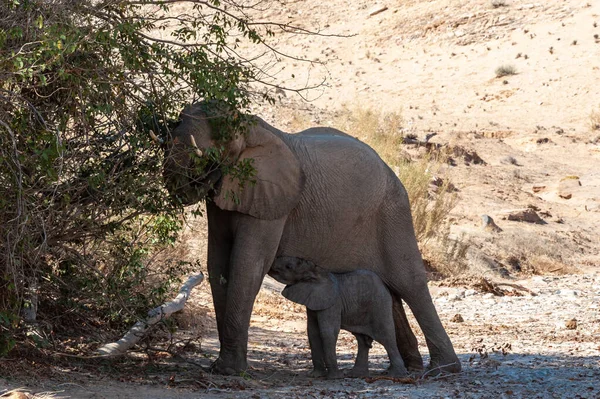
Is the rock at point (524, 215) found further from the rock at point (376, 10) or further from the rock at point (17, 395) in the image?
the rock at point (376, 10)

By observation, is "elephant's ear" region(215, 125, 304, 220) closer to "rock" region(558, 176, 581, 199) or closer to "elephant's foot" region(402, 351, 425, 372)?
"elephant's foot" region(402, 351, 425, 372)

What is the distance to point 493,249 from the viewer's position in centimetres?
1583

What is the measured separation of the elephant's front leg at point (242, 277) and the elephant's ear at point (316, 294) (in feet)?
1.13

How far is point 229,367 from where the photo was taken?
303 inches

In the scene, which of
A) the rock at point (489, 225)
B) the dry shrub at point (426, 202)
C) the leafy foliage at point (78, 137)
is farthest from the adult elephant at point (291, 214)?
the rock at point (489, 225)

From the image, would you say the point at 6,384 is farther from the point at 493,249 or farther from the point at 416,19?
the point at 416,19

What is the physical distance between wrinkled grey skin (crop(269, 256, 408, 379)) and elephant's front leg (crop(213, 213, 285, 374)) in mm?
322

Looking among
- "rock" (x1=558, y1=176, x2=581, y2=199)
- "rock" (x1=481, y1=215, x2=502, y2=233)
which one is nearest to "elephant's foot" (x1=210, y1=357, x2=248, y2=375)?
"rock" (x1=481, y1=215, x2=502, y2=233)

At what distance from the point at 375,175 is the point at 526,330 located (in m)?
3.60

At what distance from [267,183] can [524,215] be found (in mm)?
10753

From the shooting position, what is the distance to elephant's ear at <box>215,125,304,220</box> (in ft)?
24.8

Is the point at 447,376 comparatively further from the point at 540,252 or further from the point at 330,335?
the point at 540,252

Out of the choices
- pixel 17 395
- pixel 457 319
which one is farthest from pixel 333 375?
pixel 457 319

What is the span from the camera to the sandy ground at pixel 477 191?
7523 millimetres
